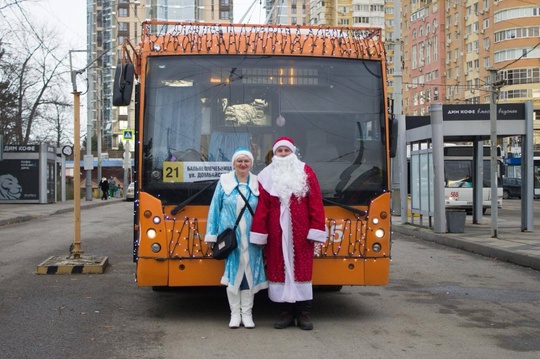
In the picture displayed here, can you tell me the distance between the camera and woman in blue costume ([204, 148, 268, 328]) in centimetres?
748

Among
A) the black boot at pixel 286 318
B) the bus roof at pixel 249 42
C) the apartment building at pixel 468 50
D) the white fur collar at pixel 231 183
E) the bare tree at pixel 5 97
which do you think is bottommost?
the black boot at pixel 286 318

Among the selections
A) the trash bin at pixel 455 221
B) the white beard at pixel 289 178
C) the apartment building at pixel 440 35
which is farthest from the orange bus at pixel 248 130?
the apartment building at pixel 440 35

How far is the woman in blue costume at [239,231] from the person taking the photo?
24.5ft

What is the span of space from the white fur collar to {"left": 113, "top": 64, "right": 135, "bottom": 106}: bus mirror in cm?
131

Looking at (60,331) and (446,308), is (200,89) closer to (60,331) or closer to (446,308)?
(60,331)

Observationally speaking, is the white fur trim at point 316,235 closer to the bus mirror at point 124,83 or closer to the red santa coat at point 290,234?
the red santa coat at point 290,234

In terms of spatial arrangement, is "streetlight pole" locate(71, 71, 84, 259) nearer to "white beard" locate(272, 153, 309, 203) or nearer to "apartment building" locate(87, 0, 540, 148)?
"white beard" locate(272, 153, 309, 203)

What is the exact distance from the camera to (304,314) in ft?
25.4

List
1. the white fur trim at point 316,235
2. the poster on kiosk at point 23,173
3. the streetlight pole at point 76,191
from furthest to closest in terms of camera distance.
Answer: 1. the poster on kiosk at point 23,173
2. the streetlight pole at point 76,191
3. the white fur trim at point 316,235

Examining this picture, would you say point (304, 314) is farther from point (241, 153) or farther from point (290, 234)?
point (241, 153)

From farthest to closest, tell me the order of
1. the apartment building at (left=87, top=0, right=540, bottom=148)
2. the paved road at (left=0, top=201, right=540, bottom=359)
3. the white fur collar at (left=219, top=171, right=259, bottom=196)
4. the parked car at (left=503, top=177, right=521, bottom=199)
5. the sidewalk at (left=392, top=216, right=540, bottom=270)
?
the apartment building at (left=87, top=0, right=540, bottom=148), the parked car at (left=503, top=177, right=521, bottom=199), the sidewalk at (left=392, top=216, right=540, bottom=270), the white fur collar at (left=219, top=171, right=259, bottom=196), the paved road at (left=0, top=201, right=540, bottom=359)

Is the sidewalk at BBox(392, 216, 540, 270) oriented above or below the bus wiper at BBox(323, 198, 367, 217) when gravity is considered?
below

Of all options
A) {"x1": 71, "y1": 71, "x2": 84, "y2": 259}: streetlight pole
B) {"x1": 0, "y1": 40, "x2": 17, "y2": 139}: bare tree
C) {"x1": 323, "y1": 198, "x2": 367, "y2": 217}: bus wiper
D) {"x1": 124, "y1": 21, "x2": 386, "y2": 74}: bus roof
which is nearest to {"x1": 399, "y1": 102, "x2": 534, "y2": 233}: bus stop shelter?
{"x1": 71, "y1": 71, "x2": 84, "y2": 259}: streetlight pole

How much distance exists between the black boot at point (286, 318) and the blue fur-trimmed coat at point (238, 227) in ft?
1.23
